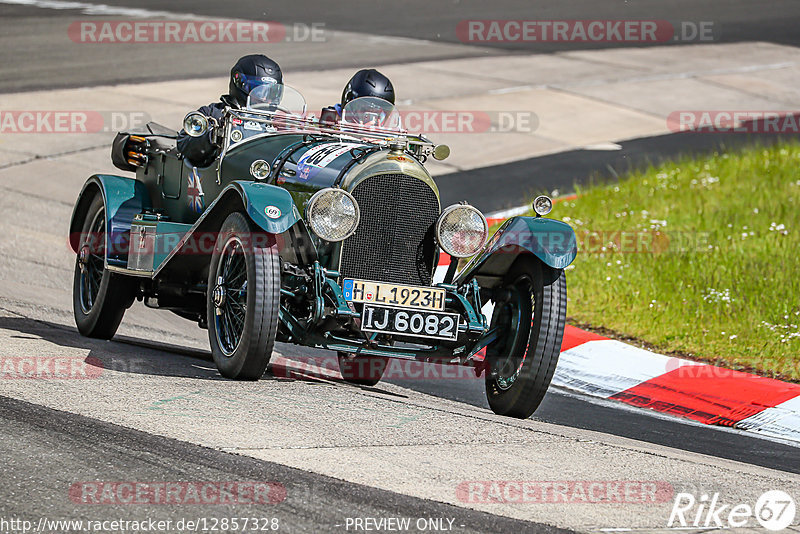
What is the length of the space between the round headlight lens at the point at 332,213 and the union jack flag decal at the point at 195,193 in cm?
156

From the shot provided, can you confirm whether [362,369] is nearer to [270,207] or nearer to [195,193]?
[195,193]

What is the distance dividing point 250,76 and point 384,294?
2.32 meters

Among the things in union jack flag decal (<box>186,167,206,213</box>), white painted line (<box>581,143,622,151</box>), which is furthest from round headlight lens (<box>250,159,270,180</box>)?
white painted line (<box>581,143,622,151</box>)

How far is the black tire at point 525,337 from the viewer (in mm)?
6738

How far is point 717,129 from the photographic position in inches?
691

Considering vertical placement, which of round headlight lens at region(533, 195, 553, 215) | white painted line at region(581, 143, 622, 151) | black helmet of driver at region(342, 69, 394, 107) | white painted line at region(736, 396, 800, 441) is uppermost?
white painted line at region(581, 143, 622, 151)

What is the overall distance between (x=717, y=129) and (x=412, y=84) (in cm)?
466

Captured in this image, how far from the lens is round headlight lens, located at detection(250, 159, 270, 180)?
697cm

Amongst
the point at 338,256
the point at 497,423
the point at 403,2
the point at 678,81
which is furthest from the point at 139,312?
the point at 403,2

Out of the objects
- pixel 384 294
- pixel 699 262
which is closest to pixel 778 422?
pixel 384 294

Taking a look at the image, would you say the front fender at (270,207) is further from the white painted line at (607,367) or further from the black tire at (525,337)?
the white painted line at (607,367)

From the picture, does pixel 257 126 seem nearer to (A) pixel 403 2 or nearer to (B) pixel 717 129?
(B) pixel 717 129

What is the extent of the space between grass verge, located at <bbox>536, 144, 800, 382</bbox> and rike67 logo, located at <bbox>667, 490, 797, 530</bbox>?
3.32m

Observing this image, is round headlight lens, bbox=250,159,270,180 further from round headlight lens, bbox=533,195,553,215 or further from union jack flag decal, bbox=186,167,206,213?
round headlight lens, bbox=533,195,553,215
